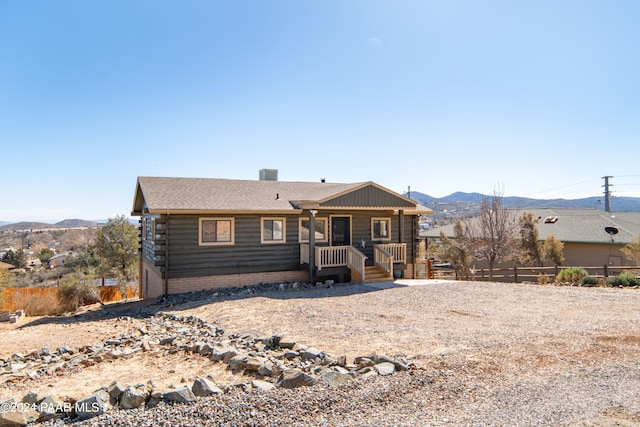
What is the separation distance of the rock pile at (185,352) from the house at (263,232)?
15.1 feet

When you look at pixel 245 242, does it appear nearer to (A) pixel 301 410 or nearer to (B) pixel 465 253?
(A) pixel 301 410

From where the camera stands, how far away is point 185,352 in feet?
22.8

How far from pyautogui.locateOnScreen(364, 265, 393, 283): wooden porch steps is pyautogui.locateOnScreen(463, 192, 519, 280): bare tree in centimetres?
930

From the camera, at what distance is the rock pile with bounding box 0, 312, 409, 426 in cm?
437

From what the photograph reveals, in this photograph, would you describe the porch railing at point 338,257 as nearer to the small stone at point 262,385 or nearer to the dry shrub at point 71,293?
the dry shrub at point 71,293

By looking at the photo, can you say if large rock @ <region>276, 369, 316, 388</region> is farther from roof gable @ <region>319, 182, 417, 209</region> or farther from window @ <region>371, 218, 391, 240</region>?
window @ <region>371, 218, 391, 240</region>

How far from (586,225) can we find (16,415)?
3100 cm

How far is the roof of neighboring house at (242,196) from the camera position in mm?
13602

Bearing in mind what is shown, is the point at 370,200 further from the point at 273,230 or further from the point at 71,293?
the point at 71,293

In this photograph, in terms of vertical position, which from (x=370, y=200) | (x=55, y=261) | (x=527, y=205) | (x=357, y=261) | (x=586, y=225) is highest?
(x=527, y=205)

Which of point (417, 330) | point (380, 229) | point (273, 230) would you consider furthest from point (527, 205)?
point (417, 330)

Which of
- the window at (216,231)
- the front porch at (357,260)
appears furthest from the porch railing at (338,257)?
the window at (216,231)

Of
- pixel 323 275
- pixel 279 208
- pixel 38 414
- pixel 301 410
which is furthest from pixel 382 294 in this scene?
pixel 38 414

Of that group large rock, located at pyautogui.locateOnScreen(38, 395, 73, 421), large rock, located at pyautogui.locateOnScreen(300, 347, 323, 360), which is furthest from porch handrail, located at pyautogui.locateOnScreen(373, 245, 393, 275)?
large rock, located at pyautogui.locateOnScreen(38, 395, 73, 421)
